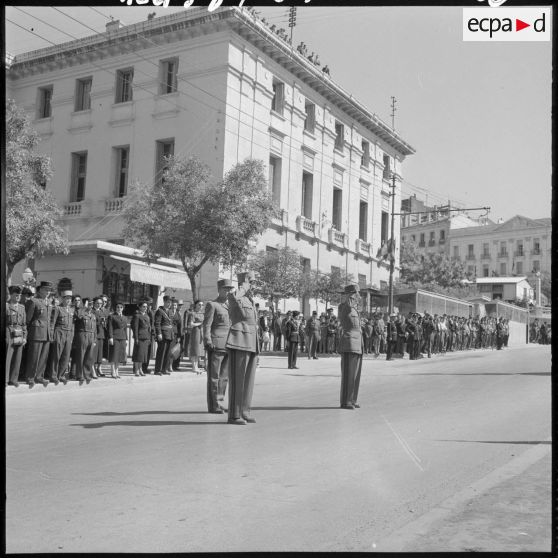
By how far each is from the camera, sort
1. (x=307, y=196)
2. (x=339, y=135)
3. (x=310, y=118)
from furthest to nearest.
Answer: (x=339, y=135)
(x=307, y=196)
(x=310, y=118)

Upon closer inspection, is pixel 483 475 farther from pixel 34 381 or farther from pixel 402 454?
pixel 34 381

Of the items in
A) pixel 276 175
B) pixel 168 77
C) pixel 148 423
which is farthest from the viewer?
pixel 276 175

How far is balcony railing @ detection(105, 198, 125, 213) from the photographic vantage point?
2886cm

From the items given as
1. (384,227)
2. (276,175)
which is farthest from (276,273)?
(384,227)

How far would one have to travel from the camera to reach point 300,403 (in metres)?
11.0

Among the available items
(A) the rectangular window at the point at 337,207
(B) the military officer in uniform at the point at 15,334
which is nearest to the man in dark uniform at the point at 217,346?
(B) the military officer in uniform at the point at 15,334

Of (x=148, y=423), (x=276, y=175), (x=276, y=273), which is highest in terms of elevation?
(x=276, y=175)

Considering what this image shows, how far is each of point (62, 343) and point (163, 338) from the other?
3234 mm

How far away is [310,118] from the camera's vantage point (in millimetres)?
33094

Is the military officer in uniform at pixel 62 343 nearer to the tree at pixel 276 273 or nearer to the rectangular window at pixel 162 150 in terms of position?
the tree at pixel 276 273

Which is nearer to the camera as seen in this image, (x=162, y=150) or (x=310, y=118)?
(x=162, y=150)

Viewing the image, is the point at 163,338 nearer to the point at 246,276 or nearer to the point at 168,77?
the point at 246,276

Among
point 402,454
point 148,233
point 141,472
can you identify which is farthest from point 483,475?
point 148,233

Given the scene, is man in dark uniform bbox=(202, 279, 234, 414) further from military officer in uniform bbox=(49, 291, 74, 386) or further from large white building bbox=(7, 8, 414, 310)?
large white building bbox=(7, 8, 414, 310)
